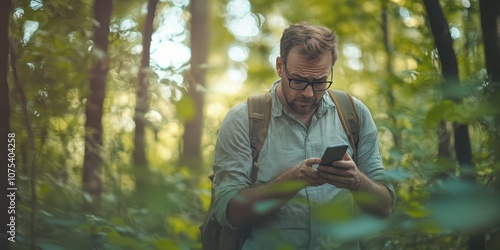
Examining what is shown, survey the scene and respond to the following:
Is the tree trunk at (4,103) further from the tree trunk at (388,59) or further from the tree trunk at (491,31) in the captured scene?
the tree trunk at (388,59)

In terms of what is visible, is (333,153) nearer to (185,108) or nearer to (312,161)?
(312,161)

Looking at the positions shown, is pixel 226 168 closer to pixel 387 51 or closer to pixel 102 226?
pixel 102 226

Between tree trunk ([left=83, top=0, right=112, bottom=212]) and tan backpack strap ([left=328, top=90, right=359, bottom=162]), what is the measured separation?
2278 mm

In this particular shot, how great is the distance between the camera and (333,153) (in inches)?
104

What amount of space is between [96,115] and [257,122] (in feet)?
7.60

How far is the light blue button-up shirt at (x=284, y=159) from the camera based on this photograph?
3.04 meters

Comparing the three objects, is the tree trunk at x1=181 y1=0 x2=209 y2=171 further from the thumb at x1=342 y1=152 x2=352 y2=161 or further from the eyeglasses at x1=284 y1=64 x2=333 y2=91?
the thumb at x1=342 y1=152 x2=352 y2=161

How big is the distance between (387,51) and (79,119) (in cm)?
455

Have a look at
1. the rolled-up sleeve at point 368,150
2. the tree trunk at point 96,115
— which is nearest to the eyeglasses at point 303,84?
the rolled-up sleeve at point 368,150

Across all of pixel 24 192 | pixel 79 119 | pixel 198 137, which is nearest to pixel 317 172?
pixel 24 192

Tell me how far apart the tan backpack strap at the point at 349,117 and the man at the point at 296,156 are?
3 cm

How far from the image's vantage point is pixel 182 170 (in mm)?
6234

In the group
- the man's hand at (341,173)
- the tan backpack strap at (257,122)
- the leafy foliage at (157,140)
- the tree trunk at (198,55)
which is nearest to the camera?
the leafy foliage at (157,140)

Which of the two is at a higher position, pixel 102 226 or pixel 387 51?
pixel 387 51
